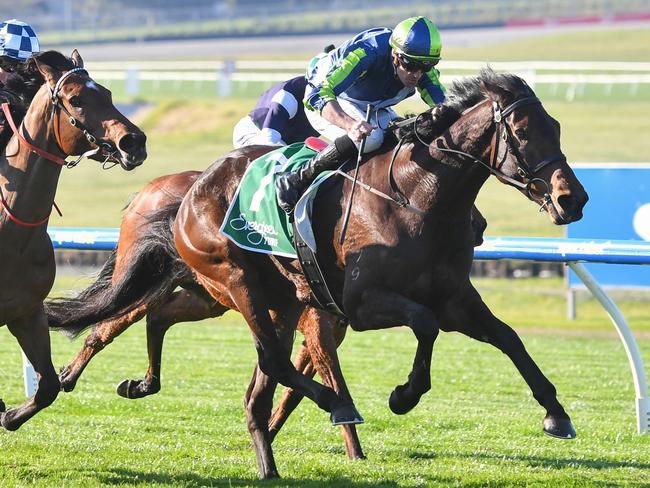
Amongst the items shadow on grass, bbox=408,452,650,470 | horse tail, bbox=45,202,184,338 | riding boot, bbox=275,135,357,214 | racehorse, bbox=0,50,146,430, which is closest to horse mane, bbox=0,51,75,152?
racehorse, bbox=0,50,146,430

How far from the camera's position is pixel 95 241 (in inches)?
313

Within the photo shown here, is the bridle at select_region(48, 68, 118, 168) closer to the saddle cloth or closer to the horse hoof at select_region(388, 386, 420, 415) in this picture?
the saddle cloth

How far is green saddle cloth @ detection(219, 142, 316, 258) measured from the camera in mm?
5277

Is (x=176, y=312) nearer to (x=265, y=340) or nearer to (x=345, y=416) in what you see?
(x=265, y=340)

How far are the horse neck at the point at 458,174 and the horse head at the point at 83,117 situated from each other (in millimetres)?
1236

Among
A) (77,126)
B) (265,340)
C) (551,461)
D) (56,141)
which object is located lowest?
(551,461)

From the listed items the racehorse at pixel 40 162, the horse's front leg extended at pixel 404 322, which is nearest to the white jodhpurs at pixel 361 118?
the horse's front leg extended at pixel 404 322

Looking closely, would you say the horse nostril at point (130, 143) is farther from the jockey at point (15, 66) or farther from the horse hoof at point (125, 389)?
the horse hoof at point (125, 389)

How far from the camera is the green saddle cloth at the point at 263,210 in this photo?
528 cm

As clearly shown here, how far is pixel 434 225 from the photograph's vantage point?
15.5 ft

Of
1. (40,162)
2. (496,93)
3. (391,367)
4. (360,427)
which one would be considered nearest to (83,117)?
(40,162)

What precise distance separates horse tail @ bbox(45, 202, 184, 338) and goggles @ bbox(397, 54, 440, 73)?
5.86 ft

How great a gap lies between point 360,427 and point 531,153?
276 cm

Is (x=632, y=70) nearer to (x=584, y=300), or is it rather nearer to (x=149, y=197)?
(x=584, y=300)
